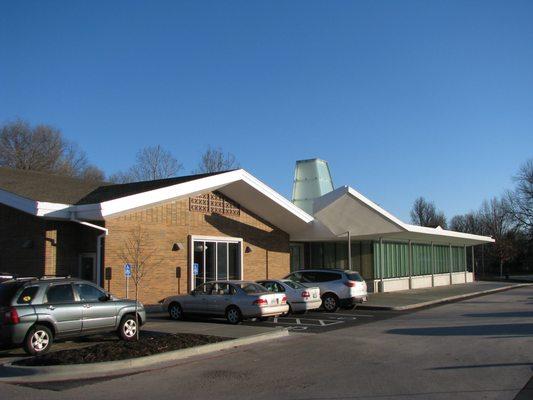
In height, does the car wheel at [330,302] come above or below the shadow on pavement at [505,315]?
above

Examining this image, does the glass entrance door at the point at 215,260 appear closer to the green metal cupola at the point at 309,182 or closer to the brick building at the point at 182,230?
the brick building at the point at 182,230

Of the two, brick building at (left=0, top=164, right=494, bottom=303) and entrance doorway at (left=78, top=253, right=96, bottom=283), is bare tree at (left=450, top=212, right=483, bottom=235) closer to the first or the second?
brick building at (left=0, top=164, right=494, bottom=303)

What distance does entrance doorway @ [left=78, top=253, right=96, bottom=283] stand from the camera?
20594 mm

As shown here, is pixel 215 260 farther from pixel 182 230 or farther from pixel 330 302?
pixel 330 302

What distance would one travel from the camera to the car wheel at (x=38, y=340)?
460 inches

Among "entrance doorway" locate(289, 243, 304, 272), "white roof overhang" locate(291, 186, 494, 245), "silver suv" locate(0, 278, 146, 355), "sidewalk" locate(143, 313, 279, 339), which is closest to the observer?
"silver suv" locate(0, 278, 146, 355)

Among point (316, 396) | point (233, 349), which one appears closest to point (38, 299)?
point (233, 349)

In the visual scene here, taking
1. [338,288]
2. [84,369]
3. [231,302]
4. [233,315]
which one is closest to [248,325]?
[233,315]

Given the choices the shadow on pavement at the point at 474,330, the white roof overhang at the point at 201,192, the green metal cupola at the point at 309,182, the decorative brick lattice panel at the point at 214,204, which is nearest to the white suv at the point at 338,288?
the white roof overhang at the point at 201,192

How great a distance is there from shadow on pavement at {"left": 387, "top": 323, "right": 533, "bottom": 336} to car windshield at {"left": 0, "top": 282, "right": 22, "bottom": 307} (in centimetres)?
945

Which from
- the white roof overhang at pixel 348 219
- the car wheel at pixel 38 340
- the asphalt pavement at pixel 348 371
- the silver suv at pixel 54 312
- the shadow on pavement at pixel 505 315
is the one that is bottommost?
the shadow on pavement at pixel 505 315

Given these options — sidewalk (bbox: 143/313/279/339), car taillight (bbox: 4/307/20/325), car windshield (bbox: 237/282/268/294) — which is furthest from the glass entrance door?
car taillight (bbox: 4/307/20/325)

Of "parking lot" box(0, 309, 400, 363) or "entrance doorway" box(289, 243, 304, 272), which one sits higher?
"entrance doorway" box(289, 243, 304, 272)

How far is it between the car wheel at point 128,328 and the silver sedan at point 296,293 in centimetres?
682
